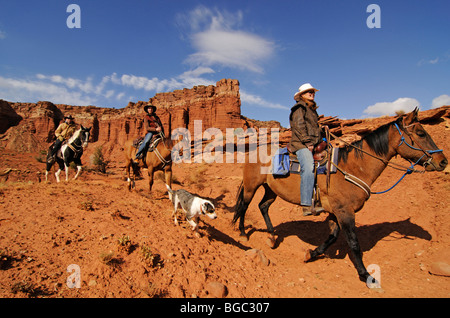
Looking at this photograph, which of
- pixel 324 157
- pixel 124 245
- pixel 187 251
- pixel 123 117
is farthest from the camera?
pixel 123 117

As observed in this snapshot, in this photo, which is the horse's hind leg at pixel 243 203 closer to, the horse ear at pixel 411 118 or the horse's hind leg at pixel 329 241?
the horse's hind leg at pixel 329 241

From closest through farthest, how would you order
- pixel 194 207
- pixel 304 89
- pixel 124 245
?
pixel 124 245 < pixel 304 89 < pixel 194 207

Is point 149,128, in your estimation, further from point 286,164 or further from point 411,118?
point 411,118

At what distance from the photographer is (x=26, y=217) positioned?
5.55m

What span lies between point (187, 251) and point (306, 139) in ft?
12.5

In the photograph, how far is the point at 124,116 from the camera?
77812 millimetres

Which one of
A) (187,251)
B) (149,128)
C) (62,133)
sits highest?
(62,133)

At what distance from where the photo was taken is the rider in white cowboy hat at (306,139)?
17.0ft

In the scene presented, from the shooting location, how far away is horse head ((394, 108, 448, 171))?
15.4 ft

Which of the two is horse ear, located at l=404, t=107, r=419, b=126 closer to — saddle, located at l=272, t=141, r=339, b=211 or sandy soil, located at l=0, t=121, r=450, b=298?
saddle, located at l=272, t=141, r=339, b=211

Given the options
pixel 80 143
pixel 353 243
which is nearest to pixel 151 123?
pixel 80 143

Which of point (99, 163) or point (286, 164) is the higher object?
point (99, 163)
